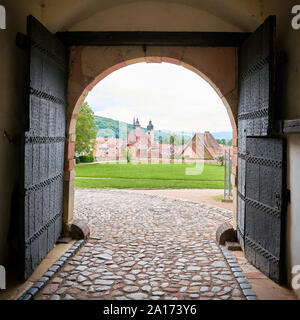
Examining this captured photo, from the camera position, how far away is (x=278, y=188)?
11.6 ft

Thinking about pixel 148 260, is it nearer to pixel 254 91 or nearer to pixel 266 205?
pixel 266 205

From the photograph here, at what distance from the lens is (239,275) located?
375 cm

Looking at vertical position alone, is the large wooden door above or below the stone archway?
below

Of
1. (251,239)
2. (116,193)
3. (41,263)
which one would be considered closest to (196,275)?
(251,239)

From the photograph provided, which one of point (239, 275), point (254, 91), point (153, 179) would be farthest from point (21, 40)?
point (153, 179)

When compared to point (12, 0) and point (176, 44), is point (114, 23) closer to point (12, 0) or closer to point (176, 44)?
point (176, 44)

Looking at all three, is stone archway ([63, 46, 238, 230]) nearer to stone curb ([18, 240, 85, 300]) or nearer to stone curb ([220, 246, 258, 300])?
stone curb ([220, 246, 258, 300])

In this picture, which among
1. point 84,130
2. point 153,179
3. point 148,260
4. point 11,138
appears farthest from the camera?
point 84,130

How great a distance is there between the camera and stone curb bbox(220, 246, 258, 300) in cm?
328

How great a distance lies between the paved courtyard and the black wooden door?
20.8 inches

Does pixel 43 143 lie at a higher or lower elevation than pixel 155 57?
lower

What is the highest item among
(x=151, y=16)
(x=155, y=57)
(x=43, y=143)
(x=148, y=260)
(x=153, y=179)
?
(x=151, y=16)

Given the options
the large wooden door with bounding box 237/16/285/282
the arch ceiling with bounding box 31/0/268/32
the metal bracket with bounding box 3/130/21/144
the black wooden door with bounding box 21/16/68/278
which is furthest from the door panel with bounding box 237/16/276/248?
the metal bracket with bounding box 3/130/21/144

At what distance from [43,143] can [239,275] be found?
9.32 ft
